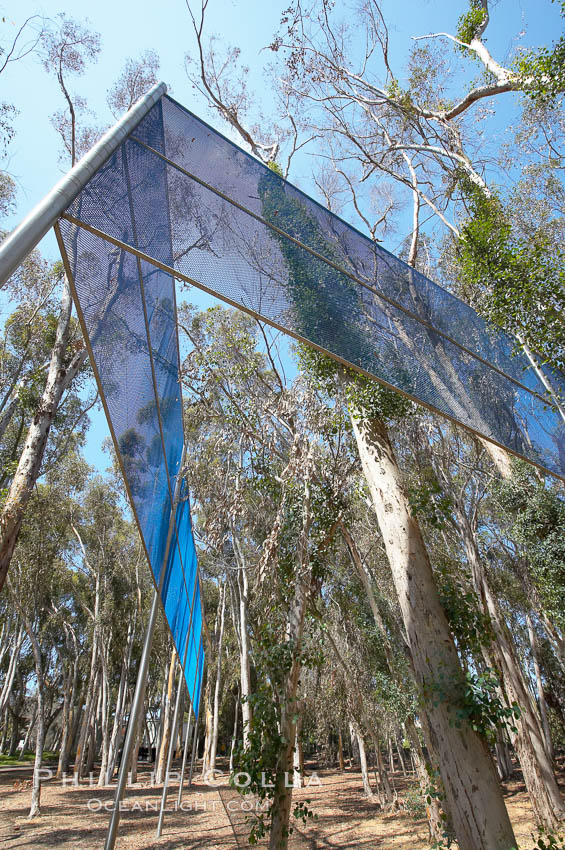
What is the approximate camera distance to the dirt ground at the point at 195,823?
7281 millimetres

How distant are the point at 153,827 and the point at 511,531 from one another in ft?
30.7

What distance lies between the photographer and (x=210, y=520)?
612 centimetres

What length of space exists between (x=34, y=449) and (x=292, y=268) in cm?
580

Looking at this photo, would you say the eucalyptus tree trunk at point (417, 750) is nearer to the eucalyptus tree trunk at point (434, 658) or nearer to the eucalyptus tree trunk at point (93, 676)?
the eucalyptus tree trunk at point (434, 658)

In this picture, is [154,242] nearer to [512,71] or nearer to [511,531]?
[512,71]

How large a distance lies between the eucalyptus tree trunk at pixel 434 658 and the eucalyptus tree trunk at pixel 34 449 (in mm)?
3852

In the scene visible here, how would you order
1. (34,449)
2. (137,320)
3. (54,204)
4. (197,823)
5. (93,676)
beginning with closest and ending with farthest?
Result: (54,204)
(137,320)
(34,449)
(197,823)
(93,676)

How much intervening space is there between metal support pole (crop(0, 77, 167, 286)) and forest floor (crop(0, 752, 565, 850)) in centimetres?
639

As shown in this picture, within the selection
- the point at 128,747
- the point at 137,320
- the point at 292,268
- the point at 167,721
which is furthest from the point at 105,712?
the point at 292,268

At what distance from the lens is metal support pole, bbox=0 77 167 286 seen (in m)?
1.02

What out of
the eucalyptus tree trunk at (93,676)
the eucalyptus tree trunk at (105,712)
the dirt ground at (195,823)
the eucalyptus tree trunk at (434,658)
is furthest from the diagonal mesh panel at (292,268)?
the eucalyptus tree trunk at (105,712)

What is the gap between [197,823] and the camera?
377 inches

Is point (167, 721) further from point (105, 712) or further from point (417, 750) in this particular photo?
point (417, 750)

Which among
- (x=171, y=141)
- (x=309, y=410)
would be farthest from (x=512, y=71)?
(x=171, y=141)
